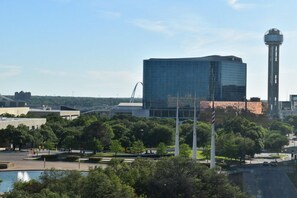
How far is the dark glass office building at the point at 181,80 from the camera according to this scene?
132 m

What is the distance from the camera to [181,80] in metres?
134

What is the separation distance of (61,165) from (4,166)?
219 inches

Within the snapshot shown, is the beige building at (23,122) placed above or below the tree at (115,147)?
above

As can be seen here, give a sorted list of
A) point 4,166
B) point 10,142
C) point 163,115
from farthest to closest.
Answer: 1. point 163,115
2. point 10,142
3. point 4,166

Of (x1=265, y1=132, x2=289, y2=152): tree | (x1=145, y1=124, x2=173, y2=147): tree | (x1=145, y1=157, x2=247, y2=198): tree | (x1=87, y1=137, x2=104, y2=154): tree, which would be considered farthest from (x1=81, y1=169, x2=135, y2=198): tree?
(x1=265, y1=132, x2=289, y2=152): tree

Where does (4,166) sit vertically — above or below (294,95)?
below

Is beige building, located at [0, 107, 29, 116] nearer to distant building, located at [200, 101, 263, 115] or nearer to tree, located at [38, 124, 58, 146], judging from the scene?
tree, located at [38, 124, 58, 146]

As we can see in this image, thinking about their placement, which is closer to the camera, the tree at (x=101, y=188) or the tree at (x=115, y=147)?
the tree at (x=101, y=188)

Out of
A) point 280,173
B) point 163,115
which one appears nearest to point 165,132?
point 280,173

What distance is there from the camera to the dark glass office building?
132000 millimetres

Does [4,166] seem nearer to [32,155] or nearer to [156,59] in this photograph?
[32,155]

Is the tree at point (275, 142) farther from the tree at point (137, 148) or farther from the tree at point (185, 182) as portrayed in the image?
the tree at point (185, 182)

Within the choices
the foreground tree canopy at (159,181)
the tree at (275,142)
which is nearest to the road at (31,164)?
the foreground tree canopy at (159,181)

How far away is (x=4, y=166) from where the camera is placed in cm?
4591
